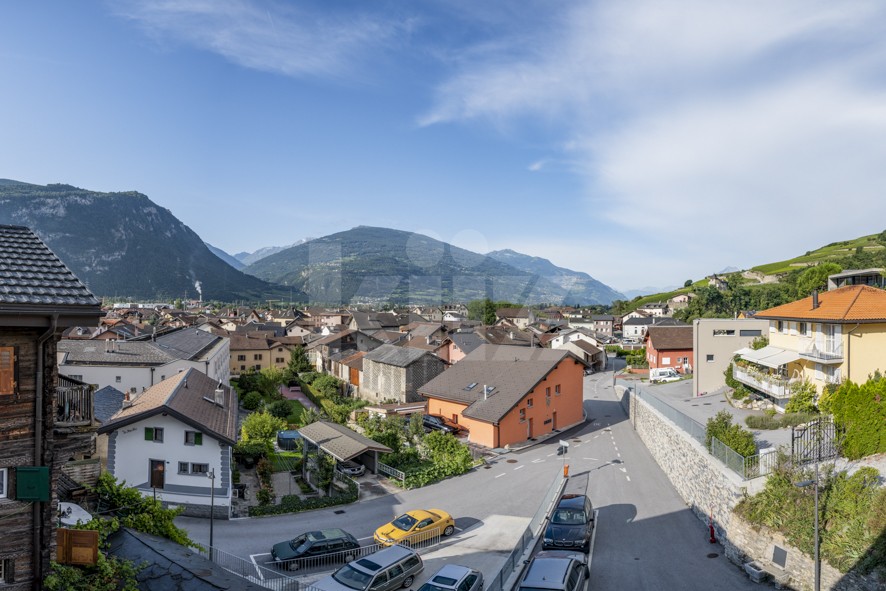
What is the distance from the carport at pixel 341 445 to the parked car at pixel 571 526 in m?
10.7

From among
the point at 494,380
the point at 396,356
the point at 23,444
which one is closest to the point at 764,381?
the point at 494,380

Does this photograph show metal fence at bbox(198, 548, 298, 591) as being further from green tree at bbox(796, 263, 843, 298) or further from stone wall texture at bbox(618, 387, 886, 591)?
green tree at bbox(796, 263, 843, 298)

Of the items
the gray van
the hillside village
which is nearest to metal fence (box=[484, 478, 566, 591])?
the gray van

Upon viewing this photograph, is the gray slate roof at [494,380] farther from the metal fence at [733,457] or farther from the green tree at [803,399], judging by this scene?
the green tree at [803,399]

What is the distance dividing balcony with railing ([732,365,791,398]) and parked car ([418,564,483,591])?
2274 centimetres

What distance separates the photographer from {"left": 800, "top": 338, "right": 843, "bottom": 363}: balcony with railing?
26.7 metres

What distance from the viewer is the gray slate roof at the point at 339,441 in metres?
26.4

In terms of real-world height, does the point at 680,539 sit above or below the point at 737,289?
below

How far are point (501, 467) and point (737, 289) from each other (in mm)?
105369

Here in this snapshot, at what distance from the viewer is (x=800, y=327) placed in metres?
30.4

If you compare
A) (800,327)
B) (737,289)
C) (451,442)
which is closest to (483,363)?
(451,442)

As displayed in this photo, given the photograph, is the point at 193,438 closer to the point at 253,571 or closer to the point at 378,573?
the point at 253,571

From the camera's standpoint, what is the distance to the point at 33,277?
8570 millimetres

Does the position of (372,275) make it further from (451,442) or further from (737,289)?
(451,442)
